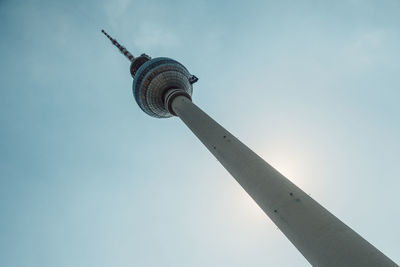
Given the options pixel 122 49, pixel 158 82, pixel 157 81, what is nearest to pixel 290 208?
pixel 158 82

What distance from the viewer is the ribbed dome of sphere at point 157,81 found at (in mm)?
46250

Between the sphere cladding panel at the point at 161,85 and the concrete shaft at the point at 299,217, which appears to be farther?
the sphere cladding panel at the point at 161,85

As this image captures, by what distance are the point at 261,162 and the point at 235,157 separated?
8.68 feet

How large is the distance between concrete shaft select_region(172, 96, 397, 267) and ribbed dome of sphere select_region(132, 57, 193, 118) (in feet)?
80.2

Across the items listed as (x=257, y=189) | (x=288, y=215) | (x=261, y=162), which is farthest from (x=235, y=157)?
(x=288, y=215)

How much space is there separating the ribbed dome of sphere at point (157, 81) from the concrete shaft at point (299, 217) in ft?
80.2

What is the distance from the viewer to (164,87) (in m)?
46.3

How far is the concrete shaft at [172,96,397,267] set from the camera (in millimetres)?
11901

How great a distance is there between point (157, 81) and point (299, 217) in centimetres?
3671

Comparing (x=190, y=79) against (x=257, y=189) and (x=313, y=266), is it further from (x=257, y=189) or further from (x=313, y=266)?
(x=313, y=266)

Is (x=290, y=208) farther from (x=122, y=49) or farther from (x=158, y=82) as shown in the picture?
(x=122, y=49)

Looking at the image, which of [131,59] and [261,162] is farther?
[131,59]

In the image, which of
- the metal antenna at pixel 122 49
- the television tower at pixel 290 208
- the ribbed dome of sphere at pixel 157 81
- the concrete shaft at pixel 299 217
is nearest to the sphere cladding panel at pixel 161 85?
the ribbed dome of sphere at pixel 157 81

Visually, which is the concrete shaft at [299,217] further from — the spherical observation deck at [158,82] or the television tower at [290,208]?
the spherical observation deck at [158,82]
